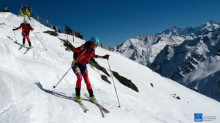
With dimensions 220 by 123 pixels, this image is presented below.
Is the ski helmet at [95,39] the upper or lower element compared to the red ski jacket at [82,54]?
upper

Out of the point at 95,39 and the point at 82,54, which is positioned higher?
the point at 95,39

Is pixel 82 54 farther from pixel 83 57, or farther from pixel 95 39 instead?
pixel 95 39

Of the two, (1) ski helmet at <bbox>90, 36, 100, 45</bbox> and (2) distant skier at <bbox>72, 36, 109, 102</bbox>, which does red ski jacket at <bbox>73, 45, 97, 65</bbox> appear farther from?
(1) ski helmet at <bbox>90, 36, 100, 45</bbox>

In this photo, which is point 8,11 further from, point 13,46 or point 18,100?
point 18,100

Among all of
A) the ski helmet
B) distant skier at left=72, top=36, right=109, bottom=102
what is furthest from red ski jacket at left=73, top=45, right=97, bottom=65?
the ski helmet

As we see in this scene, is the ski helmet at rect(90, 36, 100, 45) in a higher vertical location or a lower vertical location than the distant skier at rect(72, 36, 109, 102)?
higher

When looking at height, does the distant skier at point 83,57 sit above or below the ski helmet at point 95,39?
below

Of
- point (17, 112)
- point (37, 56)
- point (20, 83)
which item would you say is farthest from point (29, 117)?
point (37, 56)

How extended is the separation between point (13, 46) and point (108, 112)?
12299 mm

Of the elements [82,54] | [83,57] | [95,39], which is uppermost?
[95,39]

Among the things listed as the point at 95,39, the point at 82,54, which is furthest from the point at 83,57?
the point at 95,39

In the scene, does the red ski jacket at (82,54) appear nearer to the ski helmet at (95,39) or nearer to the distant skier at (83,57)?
the distant skier at (83,57)

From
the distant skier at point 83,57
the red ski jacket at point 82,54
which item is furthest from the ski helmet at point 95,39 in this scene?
the red ski jacket at point 82,54

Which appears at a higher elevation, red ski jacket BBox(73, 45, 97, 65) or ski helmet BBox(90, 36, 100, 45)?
ski helmet BBox(90, 36, 100, 45)
